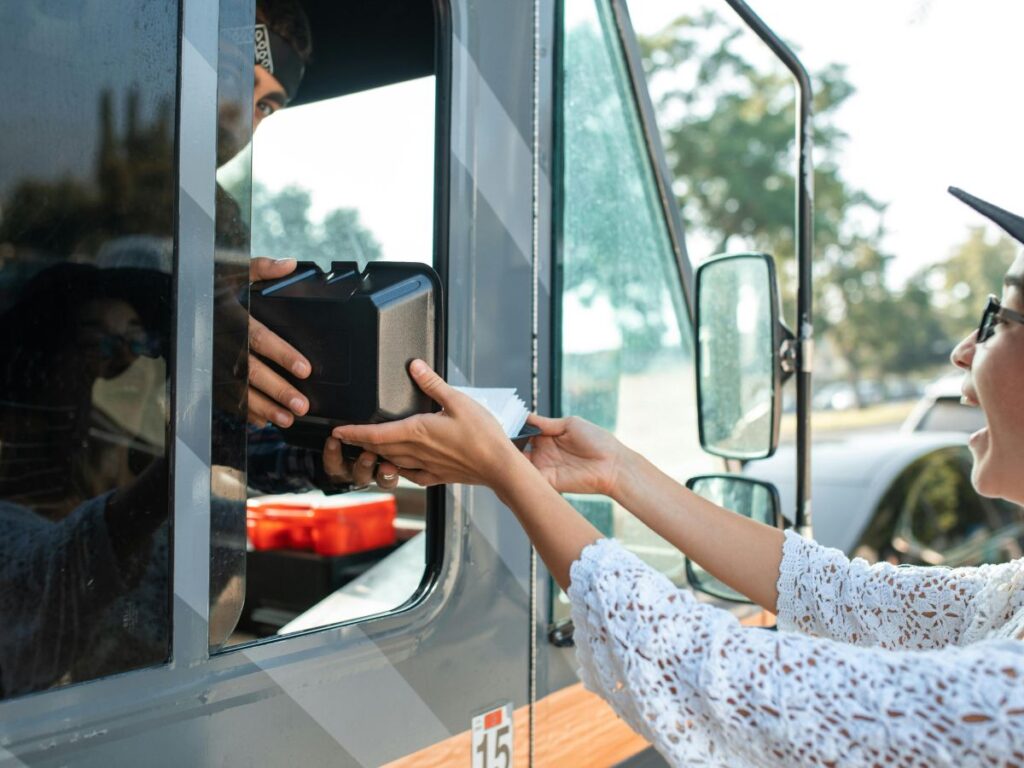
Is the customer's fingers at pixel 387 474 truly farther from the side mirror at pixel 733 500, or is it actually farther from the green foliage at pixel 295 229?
the green foliage at pixel 295 229

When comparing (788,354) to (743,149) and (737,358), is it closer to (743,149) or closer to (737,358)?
(737,358)

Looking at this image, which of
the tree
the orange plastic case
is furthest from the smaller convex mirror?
the tree

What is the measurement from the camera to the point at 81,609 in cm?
102

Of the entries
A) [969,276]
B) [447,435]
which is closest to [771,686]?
[447,435]

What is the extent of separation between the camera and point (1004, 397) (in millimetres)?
1372

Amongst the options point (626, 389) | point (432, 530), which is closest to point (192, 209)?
point (432, 530)

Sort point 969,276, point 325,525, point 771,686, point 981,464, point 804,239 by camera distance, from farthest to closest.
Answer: point 969,276 → point 325,525 → point 804,239 → point 981,464 → point 771,686

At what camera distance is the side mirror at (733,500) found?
6.55ft

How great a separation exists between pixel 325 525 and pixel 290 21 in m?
1.24

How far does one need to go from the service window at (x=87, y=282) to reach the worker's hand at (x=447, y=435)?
28 centimetres

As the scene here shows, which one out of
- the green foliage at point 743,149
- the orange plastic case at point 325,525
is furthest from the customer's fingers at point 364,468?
the green foliage at point 743,149

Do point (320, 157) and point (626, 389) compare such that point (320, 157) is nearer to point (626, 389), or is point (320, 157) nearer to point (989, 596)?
point (626, 389)

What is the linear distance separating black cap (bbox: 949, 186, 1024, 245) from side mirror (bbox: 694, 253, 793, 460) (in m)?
0.50

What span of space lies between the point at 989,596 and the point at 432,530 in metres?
0.86
